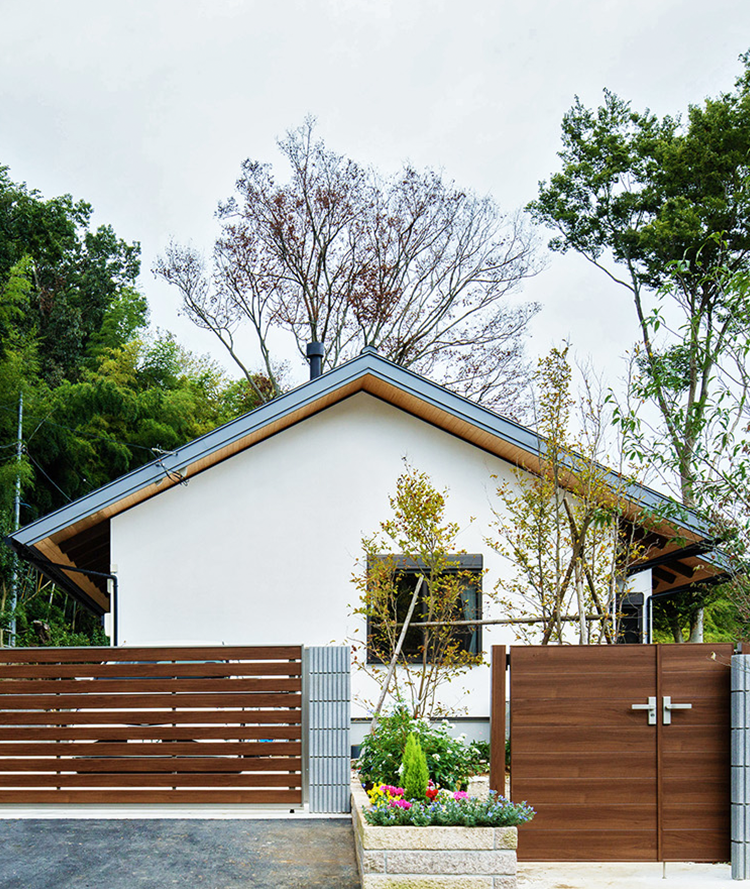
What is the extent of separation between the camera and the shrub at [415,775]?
5.49m

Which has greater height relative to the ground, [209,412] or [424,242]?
[424,242]

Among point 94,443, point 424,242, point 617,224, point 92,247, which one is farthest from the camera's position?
point 92,247

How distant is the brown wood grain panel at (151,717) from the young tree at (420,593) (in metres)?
1.10

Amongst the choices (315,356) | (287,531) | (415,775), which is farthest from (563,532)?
(415,775)

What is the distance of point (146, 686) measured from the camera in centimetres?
709

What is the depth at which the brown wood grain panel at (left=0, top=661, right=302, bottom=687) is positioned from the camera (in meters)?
6.97

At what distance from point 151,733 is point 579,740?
334cm

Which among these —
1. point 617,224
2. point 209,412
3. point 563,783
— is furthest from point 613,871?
point 209,412

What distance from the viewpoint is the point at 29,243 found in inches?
1081

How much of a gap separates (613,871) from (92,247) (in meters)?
28.0

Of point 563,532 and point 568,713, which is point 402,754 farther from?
point 563,532

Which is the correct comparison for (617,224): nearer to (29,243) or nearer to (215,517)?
(215,517)

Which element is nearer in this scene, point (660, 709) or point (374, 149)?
point (660, 709)

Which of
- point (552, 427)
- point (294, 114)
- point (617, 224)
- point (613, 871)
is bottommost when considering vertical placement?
point (613, 871)
